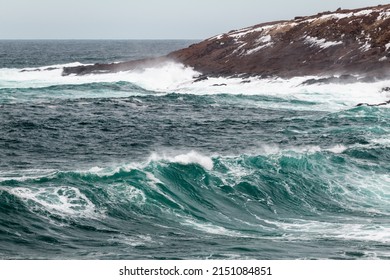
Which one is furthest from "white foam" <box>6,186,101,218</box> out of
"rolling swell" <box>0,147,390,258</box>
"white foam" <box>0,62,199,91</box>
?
"white foam" <box>0,62,199,91</box>

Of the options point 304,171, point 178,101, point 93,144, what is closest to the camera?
point 304,171

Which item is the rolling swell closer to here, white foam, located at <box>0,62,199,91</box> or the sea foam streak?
the sea foam streak

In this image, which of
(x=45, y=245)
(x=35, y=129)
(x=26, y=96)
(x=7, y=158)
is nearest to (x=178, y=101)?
(x=26, y=96)

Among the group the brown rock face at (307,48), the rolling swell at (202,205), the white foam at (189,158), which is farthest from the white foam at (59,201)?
the brown rock face at (307,48)

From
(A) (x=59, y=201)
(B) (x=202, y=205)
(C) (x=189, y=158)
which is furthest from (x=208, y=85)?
(A) (x=59, y=201)

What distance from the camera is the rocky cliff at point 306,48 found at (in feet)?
235

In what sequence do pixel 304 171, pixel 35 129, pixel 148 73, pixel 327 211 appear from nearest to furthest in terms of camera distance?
pixel 327 211, pixel 304 171, pixel 35 129, pixel 148 73

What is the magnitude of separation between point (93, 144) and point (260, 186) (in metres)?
13.5

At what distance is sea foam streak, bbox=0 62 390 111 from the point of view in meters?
62.3

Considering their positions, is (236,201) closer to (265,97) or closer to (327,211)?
A: (327,211)

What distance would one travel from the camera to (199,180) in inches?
1257

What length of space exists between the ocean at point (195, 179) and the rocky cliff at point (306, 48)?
10.4 meters

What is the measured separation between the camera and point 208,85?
7412 centimetres

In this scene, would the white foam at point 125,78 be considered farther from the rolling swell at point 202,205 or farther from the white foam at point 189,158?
the rolling swell at point 202,205
